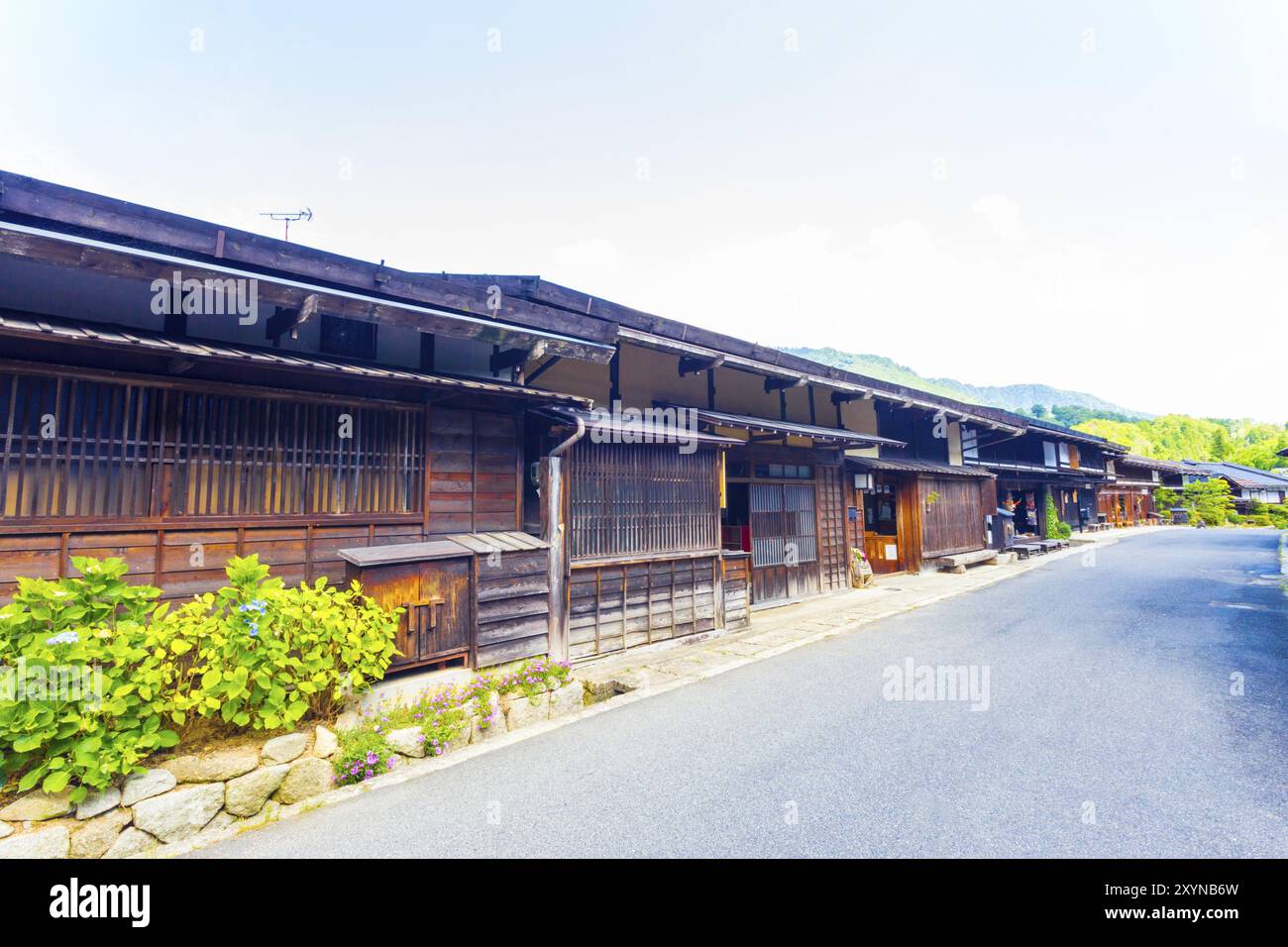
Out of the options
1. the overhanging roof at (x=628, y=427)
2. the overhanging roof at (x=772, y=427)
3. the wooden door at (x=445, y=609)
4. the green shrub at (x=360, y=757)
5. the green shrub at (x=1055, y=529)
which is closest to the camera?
Result: the green shrub at (x=360, y=757)

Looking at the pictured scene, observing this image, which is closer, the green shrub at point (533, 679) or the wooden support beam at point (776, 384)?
the green shrub at point (533, 679)

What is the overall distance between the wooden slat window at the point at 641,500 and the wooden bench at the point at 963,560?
37.8ft

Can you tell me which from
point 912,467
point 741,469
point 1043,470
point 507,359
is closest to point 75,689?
point 507,359

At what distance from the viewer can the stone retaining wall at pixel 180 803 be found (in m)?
3.50

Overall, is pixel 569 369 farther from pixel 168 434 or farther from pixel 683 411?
pixel 168 434

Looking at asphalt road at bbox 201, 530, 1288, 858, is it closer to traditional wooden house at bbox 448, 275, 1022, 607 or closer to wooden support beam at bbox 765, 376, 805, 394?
traditional wooden house at bbox 448, 275, 1022, 607

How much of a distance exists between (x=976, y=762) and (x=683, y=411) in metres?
7.01

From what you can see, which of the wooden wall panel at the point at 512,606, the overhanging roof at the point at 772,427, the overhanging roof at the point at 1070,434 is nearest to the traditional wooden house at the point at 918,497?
the overhanging roof at the point at 772,427

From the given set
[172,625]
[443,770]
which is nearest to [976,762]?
[443,770]

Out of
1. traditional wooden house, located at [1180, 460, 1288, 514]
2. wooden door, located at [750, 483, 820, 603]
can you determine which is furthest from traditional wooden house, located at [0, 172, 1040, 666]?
traditional wooden house, located at [1180, 460, 1288, 514]

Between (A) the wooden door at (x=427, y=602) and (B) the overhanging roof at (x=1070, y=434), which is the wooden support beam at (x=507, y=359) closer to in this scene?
(A) the wooden door at (x=427, y=602)

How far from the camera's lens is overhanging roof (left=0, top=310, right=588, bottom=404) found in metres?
4.16

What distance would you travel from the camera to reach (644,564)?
866 cm

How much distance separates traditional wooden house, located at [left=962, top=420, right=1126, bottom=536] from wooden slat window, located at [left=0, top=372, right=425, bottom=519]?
21444mm
